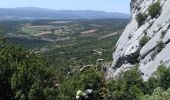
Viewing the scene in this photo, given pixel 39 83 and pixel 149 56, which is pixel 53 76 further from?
pixel 149 56

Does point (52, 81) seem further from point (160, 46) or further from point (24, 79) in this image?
point (160, 46)

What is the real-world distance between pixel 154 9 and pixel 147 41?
5563 mm

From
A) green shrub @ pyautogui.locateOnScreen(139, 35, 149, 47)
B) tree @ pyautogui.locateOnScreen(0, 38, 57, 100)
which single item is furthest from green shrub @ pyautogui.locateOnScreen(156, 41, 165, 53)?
tree @ pyautogui.locateOnScreen(0, 38, 57, 100)

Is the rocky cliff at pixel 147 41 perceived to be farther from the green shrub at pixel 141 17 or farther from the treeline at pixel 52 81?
the treeline at pixel 52 81

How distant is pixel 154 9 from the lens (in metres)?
68.7

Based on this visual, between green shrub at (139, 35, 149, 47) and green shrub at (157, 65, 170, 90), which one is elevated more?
green shrub at (139, 35, 149, 47)

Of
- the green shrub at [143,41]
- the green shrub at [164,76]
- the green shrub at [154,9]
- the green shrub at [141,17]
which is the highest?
the green shrub at [154,9]

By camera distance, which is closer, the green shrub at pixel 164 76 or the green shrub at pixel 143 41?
the green shrub at pixel 164 76

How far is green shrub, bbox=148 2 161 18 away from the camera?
68.4 meters

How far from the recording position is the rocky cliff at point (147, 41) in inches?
2446

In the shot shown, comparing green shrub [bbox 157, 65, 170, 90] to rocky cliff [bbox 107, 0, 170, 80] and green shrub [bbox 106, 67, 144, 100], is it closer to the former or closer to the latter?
rocky cliff [bbox 107, 0, 170, 80]

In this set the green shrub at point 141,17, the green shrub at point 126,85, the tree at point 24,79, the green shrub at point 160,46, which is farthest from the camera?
the green shrub at point 141,17

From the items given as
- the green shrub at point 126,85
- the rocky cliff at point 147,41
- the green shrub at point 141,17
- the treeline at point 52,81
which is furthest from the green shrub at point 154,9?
the green shrub at point 126,85

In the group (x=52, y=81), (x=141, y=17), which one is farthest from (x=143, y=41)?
(x=52, y=81)
